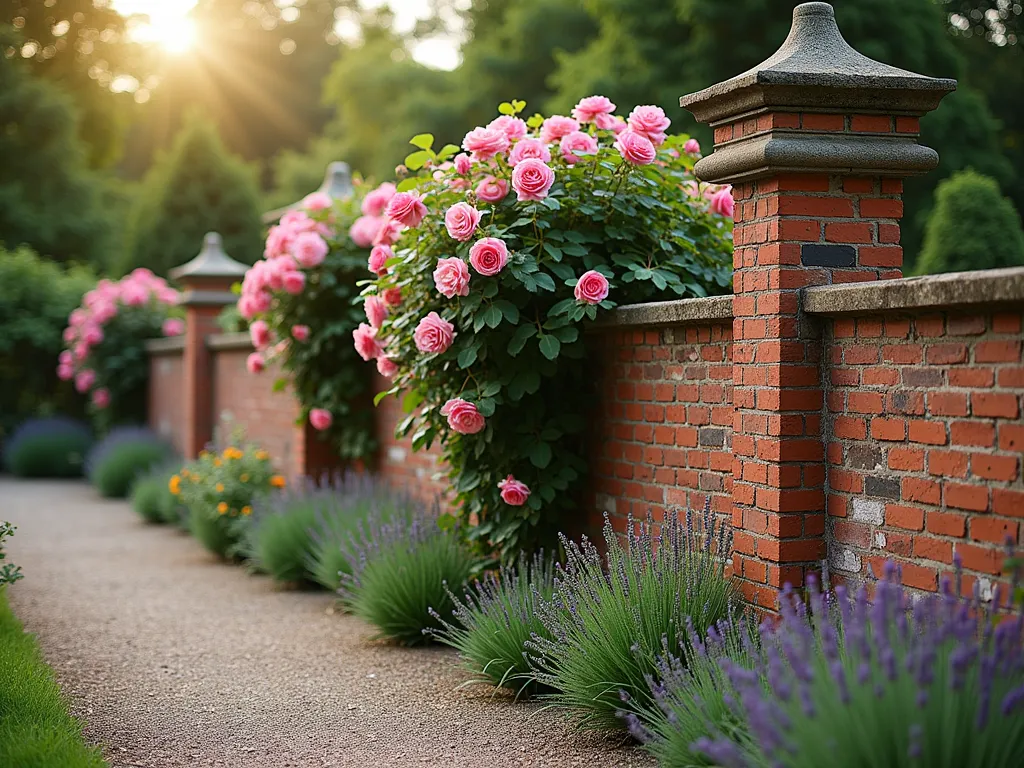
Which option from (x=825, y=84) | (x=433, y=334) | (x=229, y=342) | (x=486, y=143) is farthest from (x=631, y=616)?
(x=229, y=342)

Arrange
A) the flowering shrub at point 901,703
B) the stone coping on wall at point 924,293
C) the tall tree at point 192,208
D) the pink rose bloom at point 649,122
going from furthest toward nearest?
the tall tree at point 192,208 < the pink rose bloom at point 649,122 < the stone coping on wall at point 924,293 < the flowering shrub at point 901,703

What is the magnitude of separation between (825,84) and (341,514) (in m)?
4.50

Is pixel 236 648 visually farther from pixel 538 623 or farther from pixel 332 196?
pixel 332 196

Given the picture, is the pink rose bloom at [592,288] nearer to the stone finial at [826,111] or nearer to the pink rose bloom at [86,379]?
the stone finial at [826,111]

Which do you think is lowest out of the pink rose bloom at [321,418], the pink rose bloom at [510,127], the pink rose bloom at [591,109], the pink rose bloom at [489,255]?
the pink rose bloom at [321,418]

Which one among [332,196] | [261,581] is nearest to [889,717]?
[261,581]

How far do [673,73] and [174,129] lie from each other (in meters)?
24.2

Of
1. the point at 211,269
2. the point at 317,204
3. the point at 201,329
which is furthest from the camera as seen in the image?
the point at 211,269

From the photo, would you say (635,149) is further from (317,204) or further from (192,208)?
(192,208)

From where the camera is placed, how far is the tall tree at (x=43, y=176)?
26.6 m

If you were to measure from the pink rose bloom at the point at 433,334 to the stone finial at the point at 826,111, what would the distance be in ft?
5.59

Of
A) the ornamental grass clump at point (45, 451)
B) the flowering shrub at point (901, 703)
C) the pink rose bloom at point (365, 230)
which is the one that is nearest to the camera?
the flowering shrub at point (901, 703)

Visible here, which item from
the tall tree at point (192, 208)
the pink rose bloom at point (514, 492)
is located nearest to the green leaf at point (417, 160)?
the pink rose bloom at point (514, 492)

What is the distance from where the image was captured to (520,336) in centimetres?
542
